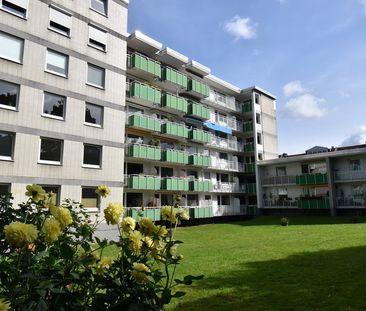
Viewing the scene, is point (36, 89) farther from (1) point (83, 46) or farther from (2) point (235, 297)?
(2) point (235, 297)

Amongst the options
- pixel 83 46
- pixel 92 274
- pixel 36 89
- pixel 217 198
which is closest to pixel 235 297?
pixel 92 274

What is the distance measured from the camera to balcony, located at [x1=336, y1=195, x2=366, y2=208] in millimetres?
32750

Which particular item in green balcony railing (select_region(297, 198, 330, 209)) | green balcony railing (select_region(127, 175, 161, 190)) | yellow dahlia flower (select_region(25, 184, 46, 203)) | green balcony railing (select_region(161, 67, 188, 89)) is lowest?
yellow dahlia flower (select_region(25, 184, 46, 203))

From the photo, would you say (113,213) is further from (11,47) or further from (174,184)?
(174,184)

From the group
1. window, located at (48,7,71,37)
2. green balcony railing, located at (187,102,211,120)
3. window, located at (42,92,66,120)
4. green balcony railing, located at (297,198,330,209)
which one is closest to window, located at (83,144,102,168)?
window, located at (42,92,66,120)

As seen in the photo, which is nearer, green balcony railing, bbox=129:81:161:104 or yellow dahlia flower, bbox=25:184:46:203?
yellow dahlia flower, bbox=25:184:46:203

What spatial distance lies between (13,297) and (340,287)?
7.87m

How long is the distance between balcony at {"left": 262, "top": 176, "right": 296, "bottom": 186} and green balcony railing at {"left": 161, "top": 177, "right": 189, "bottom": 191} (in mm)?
14348

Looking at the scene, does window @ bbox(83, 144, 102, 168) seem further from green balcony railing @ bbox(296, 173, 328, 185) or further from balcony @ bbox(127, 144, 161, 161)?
green balcony railing @ bbox(296, 173, 328, 185)

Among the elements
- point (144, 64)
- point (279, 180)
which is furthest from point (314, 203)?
point (144, 64)

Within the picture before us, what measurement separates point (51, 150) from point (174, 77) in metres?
14.7

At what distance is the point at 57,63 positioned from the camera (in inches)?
817

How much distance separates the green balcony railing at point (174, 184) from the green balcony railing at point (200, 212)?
217 centimetres

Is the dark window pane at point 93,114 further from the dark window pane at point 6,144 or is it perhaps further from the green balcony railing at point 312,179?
the green balcony railing at point 312,179
